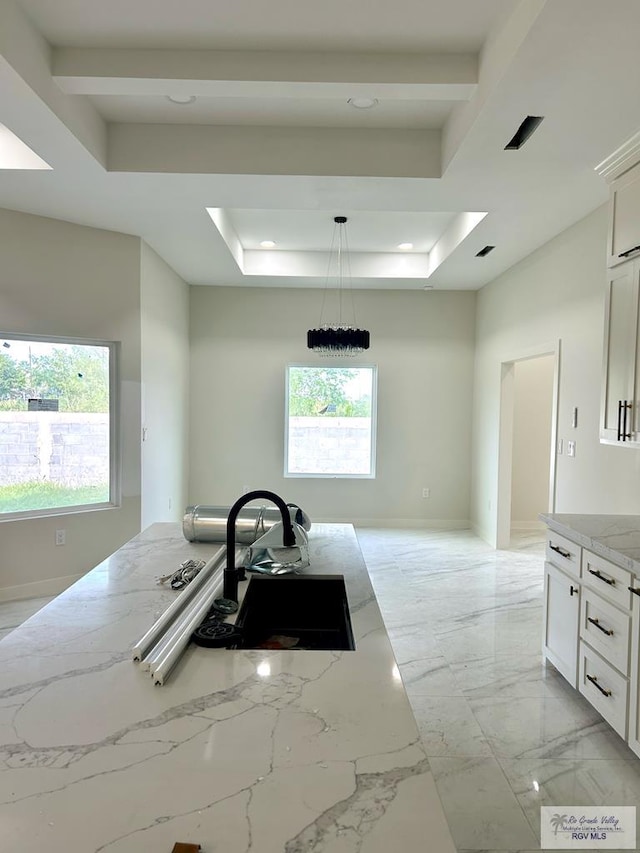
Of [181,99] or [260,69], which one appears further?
[181,99]

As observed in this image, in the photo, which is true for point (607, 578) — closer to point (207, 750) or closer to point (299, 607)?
point (299, 607)

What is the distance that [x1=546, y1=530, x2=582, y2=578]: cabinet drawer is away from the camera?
8.54 feet

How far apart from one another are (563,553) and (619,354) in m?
1.13

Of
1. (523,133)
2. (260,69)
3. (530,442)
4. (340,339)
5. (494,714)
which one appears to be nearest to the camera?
(260,69)

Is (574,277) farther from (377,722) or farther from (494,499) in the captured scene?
(377,722)

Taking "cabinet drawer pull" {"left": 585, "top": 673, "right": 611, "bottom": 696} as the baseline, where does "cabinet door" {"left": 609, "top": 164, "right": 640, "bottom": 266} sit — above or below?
above

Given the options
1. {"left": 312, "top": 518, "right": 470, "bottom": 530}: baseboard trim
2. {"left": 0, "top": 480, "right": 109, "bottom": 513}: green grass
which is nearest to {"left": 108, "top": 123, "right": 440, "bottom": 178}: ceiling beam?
{"left": 0, "top": 480, "right": 109, "bottom": 513}: green grass

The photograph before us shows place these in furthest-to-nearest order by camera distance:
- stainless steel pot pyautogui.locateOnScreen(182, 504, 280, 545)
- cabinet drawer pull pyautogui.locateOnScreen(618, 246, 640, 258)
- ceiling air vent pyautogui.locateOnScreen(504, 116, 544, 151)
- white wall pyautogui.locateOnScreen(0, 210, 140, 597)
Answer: white wall pyautogui.locateOnScreen(0, 210, 140, 597), cabinet drawer pull pyautogui.locateOnScreen(618, 246, 640, 258), ceiling air vent pyautogui.locateOnScreen(504, 116, 544, 151), stainless steel pot pyautogui.locateOnScreen(182, 504, 280, 545)

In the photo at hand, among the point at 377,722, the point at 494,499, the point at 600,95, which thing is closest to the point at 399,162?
the point at 600,95

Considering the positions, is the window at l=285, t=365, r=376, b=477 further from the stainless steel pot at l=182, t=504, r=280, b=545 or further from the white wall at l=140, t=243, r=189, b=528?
the stainless steel pot at l=182, t=504, r=280, b=545

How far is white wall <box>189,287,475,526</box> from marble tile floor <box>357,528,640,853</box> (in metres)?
2.00

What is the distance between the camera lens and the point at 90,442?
14.2ft

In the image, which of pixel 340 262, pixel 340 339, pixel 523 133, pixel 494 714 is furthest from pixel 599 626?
pixel 340 262

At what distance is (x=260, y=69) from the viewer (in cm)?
240
